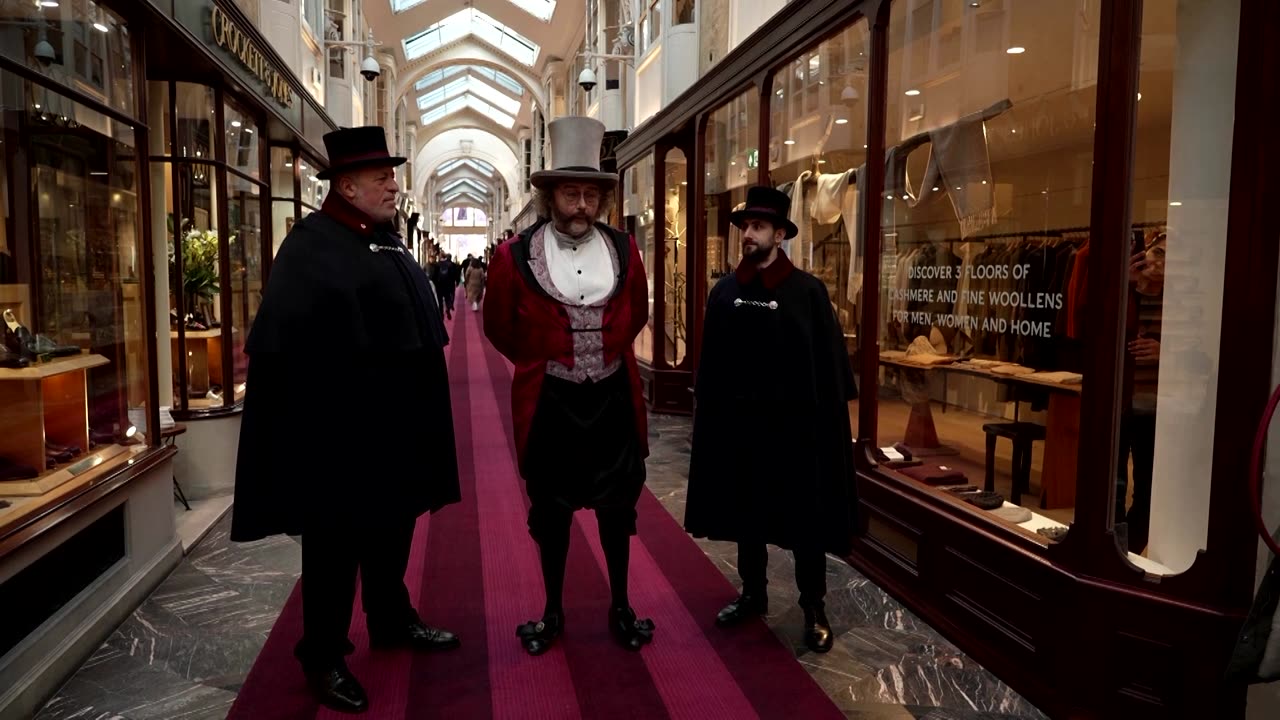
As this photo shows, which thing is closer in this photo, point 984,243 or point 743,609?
point 743,609

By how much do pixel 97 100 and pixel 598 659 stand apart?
111 inches

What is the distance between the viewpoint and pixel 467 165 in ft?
135

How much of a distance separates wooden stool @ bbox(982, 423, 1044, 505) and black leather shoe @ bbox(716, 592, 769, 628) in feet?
3.18

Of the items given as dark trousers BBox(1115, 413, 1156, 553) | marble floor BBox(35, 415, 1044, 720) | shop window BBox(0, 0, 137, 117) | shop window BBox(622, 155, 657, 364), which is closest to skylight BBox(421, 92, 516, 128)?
shop window BBox(622, 155, 657, 364)

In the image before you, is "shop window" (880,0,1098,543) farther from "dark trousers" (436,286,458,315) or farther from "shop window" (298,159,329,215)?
"dark trousers" (436,286,458,315)

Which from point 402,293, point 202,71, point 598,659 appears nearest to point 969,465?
point 598,659

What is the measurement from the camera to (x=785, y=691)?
2.58 metres

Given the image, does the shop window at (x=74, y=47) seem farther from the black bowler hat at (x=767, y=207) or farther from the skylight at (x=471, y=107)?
the skylight at (x=471, y=107)

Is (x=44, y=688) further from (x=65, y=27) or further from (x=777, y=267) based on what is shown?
(x=777, y=267)

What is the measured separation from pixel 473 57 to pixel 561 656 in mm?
20897

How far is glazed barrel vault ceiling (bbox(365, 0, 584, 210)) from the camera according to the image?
57.2 feet

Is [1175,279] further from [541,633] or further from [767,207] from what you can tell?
[541,633]

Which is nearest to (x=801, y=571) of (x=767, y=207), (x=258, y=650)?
(x=767, y=207)

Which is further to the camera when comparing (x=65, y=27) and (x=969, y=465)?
(x=969, y=465)
